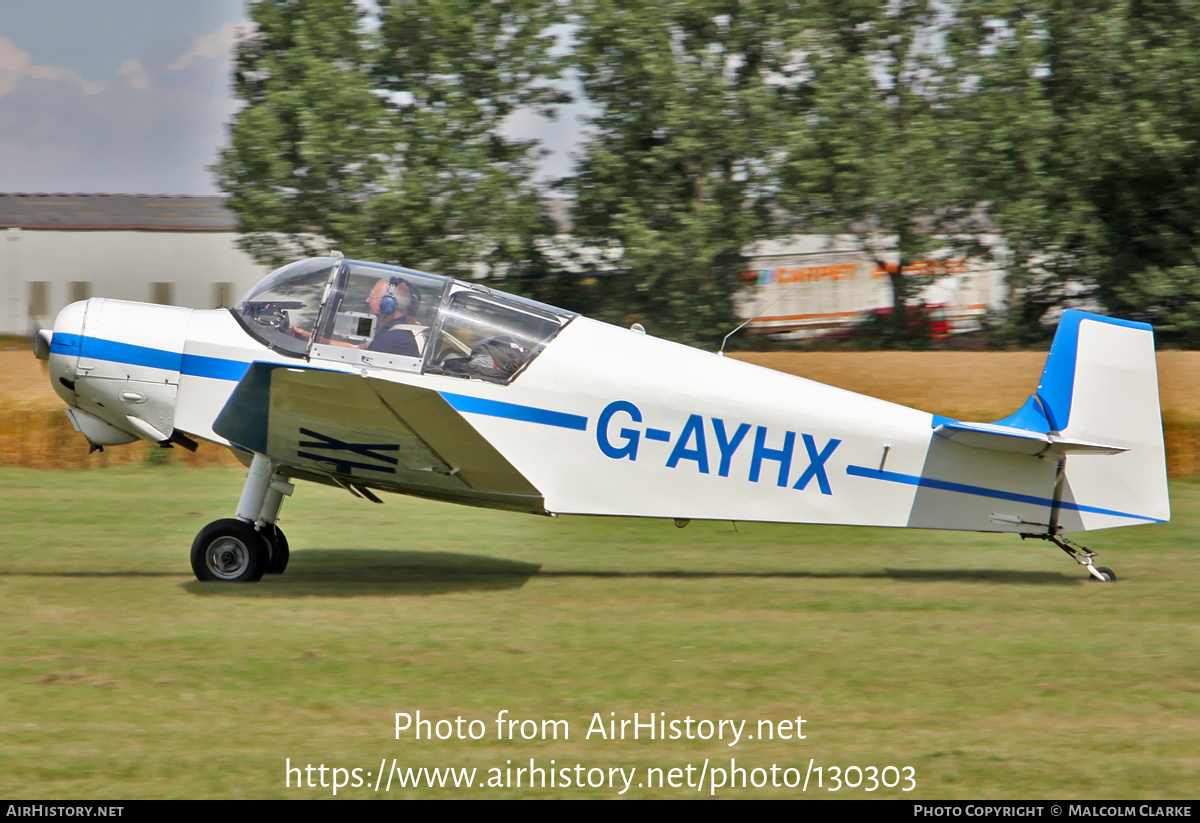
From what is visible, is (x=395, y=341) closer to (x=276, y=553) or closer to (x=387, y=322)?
(x=387, y=322)

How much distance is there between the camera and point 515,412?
690 centimetres

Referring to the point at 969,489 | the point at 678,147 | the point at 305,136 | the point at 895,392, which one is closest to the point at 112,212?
the point at 305,136

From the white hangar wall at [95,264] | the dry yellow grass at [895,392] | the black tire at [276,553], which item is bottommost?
the white hangar wall at [95,264]

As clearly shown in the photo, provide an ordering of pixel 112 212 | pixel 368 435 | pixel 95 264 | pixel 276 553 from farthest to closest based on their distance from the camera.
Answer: pixel 112 212 < pixel 95 264 < pixel 276 553 < pixel 368 435

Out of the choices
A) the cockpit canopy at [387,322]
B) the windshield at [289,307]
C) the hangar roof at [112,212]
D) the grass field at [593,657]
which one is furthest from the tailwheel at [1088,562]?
the hangar roof at [112,212]

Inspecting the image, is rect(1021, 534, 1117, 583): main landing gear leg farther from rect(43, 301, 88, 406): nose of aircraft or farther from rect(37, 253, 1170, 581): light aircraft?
rect(43, 301, 88, 406): nose of aircraft

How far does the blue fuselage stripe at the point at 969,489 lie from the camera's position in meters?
7.11

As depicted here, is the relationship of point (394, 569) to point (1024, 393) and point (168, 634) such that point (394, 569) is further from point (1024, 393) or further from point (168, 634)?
point (1024, 393)

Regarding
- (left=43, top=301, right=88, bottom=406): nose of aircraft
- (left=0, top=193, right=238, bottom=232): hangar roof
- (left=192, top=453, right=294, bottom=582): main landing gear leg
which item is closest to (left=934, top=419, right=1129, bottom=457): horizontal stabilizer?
(left=192, top=453, right=294, bottom=582): main landing gear leg

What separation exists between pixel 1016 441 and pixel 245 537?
505cm

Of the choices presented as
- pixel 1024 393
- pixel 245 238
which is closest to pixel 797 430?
pixel 1024 393

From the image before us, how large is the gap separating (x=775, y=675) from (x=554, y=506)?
2.10 meters

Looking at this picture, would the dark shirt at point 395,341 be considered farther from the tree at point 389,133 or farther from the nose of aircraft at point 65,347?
the tree at point 389,133

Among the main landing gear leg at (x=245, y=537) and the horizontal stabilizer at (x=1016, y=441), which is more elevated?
the horizontal stabilizer at (x=1016, y=441)
